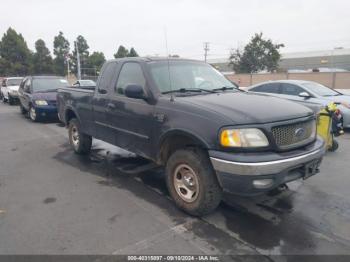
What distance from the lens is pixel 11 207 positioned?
3914 mm

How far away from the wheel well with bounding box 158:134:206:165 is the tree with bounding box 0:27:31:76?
4907 cm

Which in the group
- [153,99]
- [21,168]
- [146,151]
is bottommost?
[21,168]

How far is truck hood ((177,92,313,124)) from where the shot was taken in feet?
10.3

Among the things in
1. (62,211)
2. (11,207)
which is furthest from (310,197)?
(11,207)

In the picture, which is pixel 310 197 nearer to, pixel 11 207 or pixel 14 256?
pixel 14 256

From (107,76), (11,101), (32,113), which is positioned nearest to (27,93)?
(32,113)

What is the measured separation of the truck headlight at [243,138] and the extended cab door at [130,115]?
1167mm

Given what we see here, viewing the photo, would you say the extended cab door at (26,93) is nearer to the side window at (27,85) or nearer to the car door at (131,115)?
the side window at (27,85)

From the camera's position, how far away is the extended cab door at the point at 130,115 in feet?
13.3

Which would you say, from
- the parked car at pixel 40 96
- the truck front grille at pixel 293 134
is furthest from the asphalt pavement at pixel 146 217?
the parked car at pixel 40 96

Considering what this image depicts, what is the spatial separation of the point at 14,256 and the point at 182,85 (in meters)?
2.80

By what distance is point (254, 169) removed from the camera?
2928mm

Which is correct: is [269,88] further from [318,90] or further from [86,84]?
[86,84]

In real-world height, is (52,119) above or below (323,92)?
below
